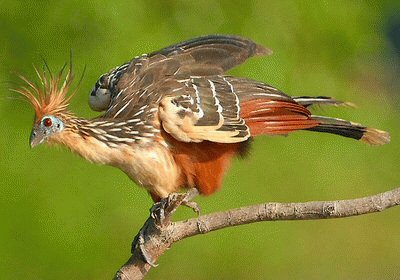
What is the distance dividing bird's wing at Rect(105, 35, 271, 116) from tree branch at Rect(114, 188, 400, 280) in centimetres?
56

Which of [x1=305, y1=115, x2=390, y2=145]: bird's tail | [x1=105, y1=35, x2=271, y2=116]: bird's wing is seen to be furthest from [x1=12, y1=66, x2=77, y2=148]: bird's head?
[x1=305, y1=115, x2=390, y2=145]: bird's tail

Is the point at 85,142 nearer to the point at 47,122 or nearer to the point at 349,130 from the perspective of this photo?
the point at 47,122

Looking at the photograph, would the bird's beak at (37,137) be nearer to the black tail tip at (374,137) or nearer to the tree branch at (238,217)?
the tree branch at (238,217)

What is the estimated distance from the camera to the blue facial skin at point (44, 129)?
4.08 metres

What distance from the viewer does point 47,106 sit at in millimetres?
4164

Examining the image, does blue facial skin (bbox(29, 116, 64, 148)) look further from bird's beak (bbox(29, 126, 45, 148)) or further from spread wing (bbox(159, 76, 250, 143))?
spread wing (bbox(159, 76, 250, 143))

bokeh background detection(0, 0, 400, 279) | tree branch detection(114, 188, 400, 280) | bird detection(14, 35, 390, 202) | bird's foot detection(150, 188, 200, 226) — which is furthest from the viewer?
bokeh background detection(0, 0, 400, 279)

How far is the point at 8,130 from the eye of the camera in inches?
254

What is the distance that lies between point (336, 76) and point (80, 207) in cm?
176

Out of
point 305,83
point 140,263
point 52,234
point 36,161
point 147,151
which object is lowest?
point 140,263

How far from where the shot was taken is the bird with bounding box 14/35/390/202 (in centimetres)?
419

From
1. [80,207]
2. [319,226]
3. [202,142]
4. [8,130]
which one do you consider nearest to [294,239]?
[319,226]

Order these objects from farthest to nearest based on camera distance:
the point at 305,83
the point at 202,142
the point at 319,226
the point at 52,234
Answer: the point at 319,226
the point at 305,83
the point at 52,234
the point at 202,142

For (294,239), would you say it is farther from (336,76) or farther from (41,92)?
(41,92)
